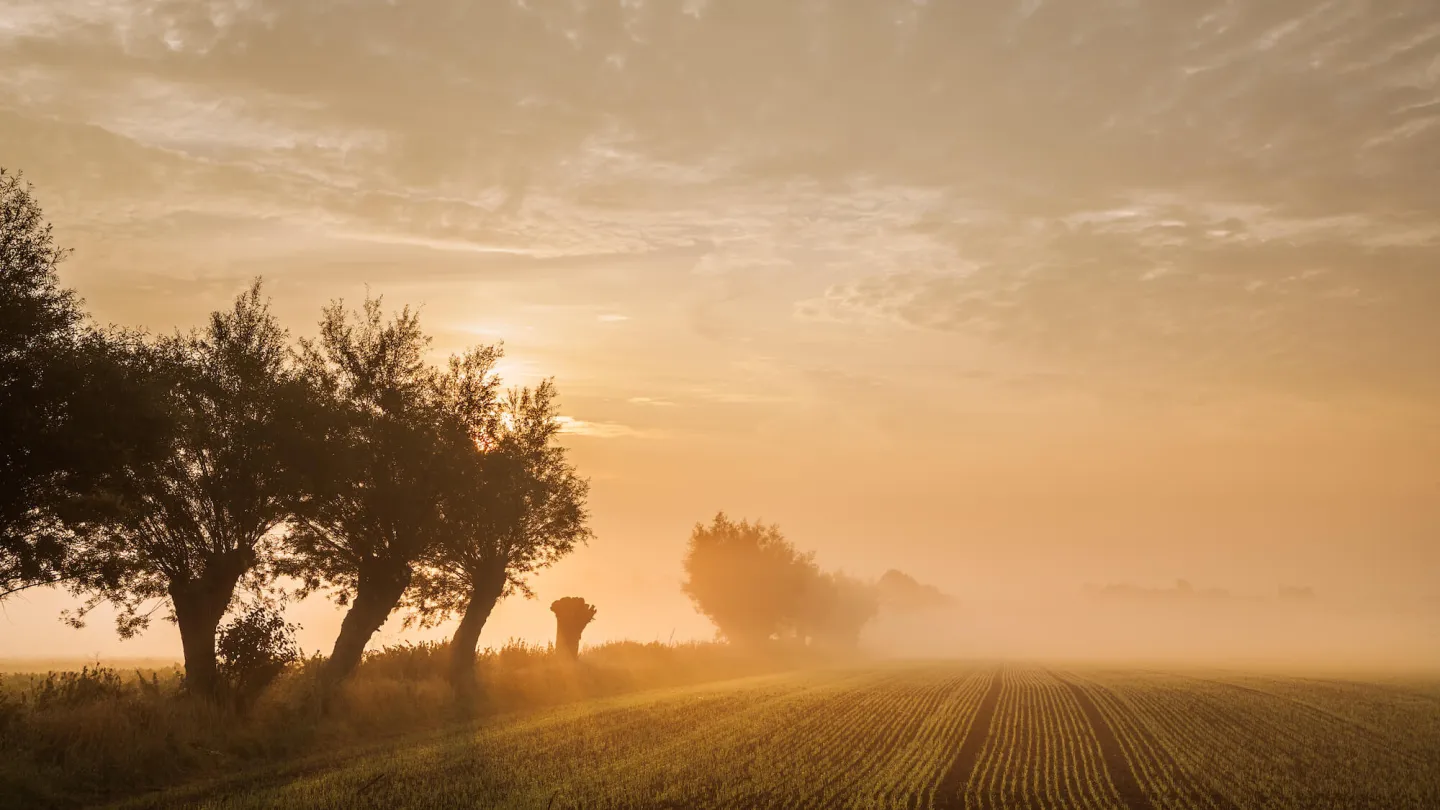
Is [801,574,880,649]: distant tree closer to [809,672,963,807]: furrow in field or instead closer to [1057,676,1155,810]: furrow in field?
[809,672,963,807]: furrow in field

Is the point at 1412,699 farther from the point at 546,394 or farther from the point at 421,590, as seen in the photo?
the point at 421,590

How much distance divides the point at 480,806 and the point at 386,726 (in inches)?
535

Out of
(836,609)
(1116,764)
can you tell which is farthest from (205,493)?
(836,609)

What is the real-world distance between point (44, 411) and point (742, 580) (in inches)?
2979

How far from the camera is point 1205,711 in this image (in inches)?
1512

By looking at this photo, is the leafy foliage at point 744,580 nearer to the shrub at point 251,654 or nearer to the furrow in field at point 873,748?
the furrow in field at point 873,748

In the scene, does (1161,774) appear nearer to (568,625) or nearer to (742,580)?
(568,625)

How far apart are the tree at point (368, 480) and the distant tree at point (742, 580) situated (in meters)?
60.2

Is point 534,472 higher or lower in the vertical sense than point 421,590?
higher

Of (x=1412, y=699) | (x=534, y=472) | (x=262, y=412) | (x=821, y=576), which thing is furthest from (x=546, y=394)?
(x=821, y=576)

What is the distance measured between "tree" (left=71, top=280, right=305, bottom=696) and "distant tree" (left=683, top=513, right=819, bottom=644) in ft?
216

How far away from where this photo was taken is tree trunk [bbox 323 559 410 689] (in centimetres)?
3069

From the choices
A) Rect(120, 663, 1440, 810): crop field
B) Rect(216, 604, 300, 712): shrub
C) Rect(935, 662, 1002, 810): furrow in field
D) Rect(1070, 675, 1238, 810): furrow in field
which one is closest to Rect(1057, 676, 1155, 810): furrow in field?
Rect(120, 663, 1440, 810): crop field

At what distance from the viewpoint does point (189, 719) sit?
2189 cm
